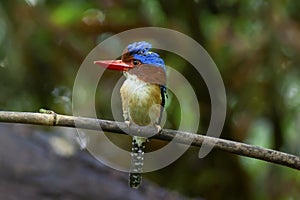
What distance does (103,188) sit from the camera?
2.91 m

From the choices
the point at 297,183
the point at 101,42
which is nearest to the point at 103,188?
the point at 101,42

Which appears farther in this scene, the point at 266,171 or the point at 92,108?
the point at 266,171

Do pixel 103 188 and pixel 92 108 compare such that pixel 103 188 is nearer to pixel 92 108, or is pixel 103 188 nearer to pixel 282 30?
pixel 92 108

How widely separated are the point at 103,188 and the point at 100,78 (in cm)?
70

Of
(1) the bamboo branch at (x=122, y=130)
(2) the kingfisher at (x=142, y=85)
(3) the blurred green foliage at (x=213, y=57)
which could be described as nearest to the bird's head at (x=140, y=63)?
(2) the kingfisher at (x=142, y=85)

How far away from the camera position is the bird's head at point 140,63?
1768 mm

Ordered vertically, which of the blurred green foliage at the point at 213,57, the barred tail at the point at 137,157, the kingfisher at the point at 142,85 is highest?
the blurred green foliage at the point at 213,57

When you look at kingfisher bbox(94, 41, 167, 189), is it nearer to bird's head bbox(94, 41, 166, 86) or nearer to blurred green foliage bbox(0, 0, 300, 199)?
bird's head bbox(94, 41, 166, 86)

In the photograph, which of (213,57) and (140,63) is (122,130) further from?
(213,57)

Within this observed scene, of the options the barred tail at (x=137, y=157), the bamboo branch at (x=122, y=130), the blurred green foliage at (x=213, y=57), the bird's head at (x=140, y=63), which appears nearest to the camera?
the bamboo branch at (x=122, y=130)

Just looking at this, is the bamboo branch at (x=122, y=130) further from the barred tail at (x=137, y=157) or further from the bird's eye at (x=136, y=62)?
the barred tail at (x=137, y=157)

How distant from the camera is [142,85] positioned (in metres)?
1.86

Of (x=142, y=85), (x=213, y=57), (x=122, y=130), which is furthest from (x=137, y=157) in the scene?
(x=213, y=57)

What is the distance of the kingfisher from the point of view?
5.87ft
